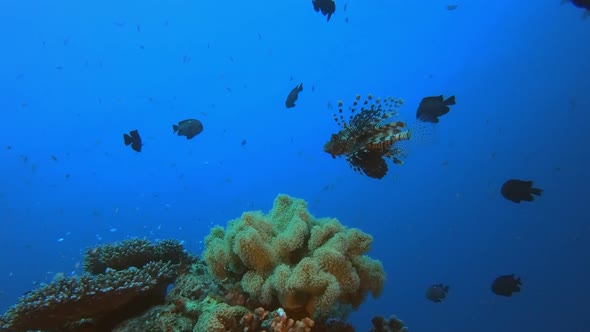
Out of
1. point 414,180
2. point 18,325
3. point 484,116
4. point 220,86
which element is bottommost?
point 18,325

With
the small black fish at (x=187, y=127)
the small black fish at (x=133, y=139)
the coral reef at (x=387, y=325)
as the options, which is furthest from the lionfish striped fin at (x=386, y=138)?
the small black fish at (x=187, y=127)

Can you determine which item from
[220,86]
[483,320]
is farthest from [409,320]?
[220,86]

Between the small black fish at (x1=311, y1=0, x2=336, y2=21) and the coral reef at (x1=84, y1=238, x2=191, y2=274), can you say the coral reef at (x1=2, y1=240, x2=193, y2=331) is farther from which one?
the small black fish at (x1=311, y1=0, x2=336, y2=21)

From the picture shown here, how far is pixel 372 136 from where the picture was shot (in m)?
4.75

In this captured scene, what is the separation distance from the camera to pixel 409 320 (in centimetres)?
3884

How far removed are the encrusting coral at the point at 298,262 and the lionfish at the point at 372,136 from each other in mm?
1114

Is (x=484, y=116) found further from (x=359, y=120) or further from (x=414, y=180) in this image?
(x=359, y=120)

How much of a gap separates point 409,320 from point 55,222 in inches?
1567

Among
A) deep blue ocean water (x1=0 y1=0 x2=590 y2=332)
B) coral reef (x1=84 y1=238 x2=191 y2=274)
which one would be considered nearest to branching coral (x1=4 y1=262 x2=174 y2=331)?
coral reef (x1=84 y1=238 x2=191 y2=274)

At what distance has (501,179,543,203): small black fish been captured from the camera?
686 centimetres

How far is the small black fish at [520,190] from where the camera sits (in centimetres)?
686

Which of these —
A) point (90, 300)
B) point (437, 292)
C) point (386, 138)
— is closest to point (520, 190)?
point (437, 292)

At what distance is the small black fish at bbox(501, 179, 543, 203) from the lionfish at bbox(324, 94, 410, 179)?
10.8 feet

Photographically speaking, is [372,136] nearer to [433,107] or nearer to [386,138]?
[386,138]
